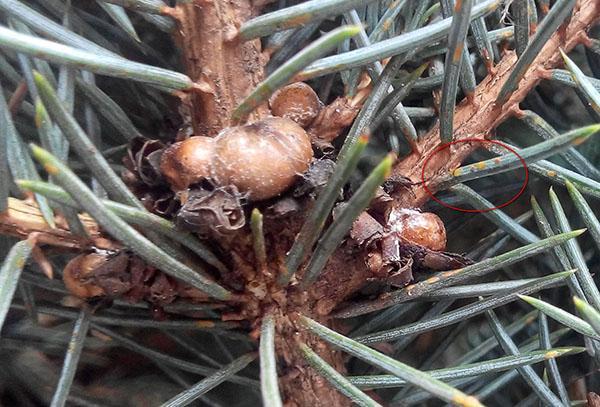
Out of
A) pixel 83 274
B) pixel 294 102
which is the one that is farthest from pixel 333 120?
pixel 83 274

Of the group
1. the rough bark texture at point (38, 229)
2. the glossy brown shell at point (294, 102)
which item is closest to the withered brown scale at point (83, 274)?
the rough bark texture at point (38, 229)

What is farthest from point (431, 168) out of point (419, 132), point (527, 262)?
point (527, 262)

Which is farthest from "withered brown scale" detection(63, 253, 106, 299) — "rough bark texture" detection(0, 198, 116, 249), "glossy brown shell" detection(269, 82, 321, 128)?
"glossy brown shell" detection(269, 82, 321, 128)

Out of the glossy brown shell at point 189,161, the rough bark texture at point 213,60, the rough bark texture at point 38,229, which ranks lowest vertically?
the glossy brown shell at point 189,161

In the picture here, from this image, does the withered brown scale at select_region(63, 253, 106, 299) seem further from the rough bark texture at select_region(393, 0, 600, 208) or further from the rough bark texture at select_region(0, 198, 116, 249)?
the rough bark texture at select_region(393, 0, 600, 208)

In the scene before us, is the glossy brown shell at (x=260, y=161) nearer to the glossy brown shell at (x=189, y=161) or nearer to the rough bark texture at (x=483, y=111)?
the glossy brown shell at (x=189, y=161)

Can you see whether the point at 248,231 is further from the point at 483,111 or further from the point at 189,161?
the point at 483,111
